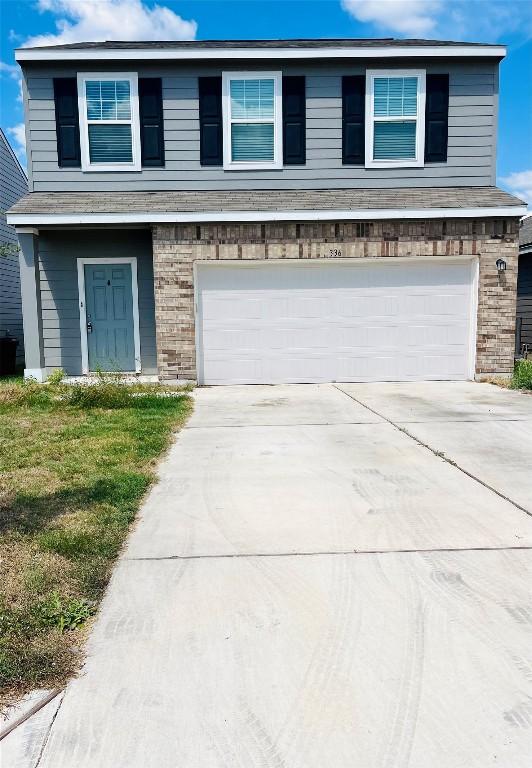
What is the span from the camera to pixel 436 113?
11625 mm

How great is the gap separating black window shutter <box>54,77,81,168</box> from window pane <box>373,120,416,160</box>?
→ 18.6ft

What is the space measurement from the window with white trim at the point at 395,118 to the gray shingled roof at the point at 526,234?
4700 millimetres

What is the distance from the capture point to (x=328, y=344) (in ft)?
36.8

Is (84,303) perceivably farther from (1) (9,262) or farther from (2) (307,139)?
(1) (9,262)

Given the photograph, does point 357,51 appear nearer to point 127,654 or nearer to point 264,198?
point 264,198

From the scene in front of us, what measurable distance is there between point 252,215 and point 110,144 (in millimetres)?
3283

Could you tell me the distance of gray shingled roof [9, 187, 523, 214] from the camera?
35.1ft

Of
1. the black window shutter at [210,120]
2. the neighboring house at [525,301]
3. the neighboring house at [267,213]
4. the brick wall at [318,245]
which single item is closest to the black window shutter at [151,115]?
the neighboring house at [267,213]

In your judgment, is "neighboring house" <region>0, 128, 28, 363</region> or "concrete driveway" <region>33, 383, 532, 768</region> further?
"neighboring house" <region>0, 128, 28, 363</region>

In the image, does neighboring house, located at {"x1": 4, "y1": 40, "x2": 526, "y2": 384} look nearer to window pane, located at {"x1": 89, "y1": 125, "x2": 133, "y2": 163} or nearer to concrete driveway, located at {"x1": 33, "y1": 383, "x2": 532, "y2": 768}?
window pane, located at {"x1": 89, "y1": 125, "x2": 133, "y2": 163}

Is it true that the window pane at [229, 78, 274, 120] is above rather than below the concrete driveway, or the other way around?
above

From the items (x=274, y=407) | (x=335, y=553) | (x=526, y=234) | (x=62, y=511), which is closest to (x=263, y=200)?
(x=274, y=407)

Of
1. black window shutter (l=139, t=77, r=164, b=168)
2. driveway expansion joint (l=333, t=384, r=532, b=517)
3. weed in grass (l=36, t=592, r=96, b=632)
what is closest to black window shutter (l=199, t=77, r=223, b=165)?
black window shutter (l=139, t=77, r=164, b=168)

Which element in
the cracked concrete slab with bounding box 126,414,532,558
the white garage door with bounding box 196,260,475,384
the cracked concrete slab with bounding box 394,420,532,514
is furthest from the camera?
the white garage door with bounding box 196,260,475,384
